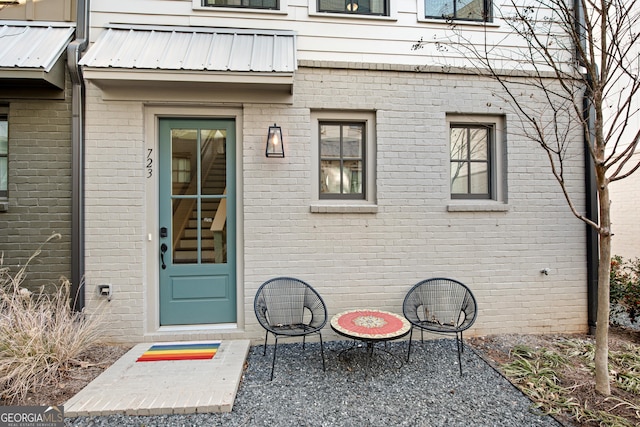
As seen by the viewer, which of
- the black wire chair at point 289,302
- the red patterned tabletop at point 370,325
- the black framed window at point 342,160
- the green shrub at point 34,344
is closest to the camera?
the green shrub at point 34,344

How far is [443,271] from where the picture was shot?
3.89 meters

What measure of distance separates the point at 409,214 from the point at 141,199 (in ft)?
10.2

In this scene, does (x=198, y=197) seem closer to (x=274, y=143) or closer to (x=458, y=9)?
(x=274, y=143)

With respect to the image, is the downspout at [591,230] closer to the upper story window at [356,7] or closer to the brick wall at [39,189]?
the upper story window at [356,7]

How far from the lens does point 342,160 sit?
3930 millimetres

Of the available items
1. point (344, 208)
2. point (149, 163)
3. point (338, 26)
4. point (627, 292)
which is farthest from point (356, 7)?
point (627, 292)

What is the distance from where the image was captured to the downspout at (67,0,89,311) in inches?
138

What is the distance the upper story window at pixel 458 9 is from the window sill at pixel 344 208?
255 cm

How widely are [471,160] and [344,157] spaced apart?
65.6 inches

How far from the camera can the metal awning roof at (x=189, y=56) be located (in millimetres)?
3195

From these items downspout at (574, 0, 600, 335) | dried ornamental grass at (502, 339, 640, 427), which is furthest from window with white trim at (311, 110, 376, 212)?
downspout at (574, 0, 600, 335)

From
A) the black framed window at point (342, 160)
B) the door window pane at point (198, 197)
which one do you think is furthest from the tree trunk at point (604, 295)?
the door window pane at point (198, 197)

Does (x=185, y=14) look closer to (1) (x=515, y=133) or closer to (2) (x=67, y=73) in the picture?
(2) (x=67, y=73)

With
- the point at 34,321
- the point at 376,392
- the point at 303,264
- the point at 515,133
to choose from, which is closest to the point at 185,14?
the point at 303,264
